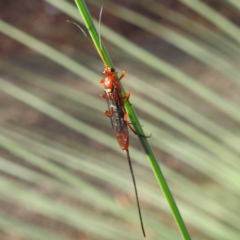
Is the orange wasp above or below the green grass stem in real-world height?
above

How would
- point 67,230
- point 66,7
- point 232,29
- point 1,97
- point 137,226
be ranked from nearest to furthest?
point 66,7 → point 232,29 → point 137,226 → point 67,230 → point 1,97

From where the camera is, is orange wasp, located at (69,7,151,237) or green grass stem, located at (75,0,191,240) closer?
green grass stem, located at (75,0,191,240)

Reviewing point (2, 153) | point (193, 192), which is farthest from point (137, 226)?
point (193, 192)

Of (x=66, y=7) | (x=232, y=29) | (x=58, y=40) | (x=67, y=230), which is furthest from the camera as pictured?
(x=58, y=40)

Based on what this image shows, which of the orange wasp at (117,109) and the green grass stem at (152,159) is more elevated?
the orange wasp at (117,109)

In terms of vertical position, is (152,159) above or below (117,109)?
below

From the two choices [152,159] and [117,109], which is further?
[117,109]

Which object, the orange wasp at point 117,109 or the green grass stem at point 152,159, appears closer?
the green grass stem at point 152,159

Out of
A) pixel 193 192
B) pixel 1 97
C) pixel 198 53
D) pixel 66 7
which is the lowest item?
pixel 193 192

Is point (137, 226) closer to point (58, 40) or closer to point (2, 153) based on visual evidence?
point (2, 153)

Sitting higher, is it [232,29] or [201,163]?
[232,29]

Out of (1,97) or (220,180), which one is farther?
(1,97)
